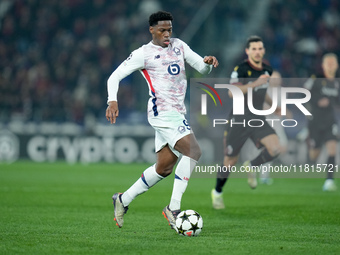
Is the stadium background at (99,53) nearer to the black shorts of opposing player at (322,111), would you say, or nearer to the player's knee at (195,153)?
the black shorts of opposing player at (322,111)

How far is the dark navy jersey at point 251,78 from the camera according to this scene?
892 cm

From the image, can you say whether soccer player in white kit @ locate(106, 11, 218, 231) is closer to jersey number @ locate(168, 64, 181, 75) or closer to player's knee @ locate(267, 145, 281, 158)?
jersey number @ locate(168, 64, 181, 75)

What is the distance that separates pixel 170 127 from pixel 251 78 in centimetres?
264

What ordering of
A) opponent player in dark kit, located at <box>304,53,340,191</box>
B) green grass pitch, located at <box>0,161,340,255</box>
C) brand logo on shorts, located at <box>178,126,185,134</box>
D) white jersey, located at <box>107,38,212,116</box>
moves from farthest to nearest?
opponent player in dark kit, located at <box>304,53,340,191</box> → white jersey, located at <box>107,38,212,116</box> → brand logo on shorts, located at <box>178,126,185,134</box> → green grass pitch, located at <box>0,161,340,255</box>

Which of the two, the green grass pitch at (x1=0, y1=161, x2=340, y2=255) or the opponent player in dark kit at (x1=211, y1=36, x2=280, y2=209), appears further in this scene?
the opponent player in dark kit at (x1=211, y1=36, x2=280, y2=209)

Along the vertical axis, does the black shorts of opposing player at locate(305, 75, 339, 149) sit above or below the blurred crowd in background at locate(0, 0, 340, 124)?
below

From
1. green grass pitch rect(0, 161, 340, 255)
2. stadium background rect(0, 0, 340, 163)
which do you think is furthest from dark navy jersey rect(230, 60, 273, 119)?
stadium background rect(0, 0, 340, 163)

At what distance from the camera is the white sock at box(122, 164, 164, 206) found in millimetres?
6805

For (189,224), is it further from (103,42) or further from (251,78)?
(103,42)

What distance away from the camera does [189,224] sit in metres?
6.31

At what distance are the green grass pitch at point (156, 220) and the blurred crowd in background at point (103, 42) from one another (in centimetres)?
696

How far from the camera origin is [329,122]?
40.4ft

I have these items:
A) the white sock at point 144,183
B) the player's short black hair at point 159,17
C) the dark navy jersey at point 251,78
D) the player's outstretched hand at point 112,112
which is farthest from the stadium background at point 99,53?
the player's outstretched hand at point 112,112

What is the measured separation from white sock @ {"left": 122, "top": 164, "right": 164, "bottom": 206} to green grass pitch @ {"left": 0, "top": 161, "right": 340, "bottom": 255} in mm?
355
